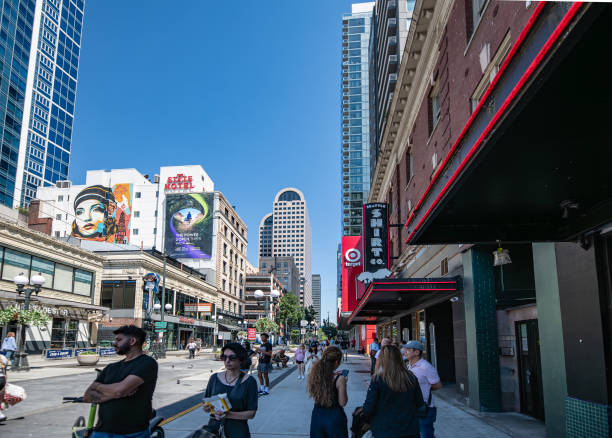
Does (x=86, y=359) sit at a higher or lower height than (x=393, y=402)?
lower

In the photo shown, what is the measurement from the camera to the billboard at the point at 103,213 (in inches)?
3241

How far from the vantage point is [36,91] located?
331 feet

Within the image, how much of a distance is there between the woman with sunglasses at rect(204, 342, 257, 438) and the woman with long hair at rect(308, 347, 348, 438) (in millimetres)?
686

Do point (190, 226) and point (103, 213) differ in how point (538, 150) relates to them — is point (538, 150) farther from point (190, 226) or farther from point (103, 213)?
point (103, 213)

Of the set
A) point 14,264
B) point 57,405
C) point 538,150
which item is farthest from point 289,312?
point 538,150

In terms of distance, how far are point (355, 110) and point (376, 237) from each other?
111979mm

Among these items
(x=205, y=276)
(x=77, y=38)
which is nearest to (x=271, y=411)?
(x=205, y=276)

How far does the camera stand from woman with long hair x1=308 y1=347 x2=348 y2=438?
505 cm

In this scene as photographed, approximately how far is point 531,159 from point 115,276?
2207 inches

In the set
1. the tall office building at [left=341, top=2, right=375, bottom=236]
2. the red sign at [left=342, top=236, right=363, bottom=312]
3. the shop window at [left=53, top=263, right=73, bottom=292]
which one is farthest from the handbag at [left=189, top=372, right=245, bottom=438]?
the tall office building at [left=341, top=2, right=375, bottom=236]

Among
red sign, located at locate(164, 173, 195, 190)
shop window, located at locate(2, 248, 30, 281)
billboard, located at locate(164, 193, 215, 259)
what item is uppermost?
red sign, located at locate(164, 173, 195, 190)

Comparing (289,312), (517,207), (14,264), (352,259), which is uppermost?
(352,259)

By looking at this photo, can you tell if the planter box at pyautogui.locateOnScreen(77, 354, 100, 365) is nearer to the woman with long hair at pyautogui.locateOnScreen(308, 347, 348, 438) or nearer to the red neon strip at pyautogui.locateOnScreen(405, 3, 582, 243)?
the woman with long hair at pyautogui.locateOnScreen(308, 347, 348, 438)

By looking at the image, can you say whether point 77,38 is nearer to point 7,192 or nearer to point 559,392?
point 7,192
